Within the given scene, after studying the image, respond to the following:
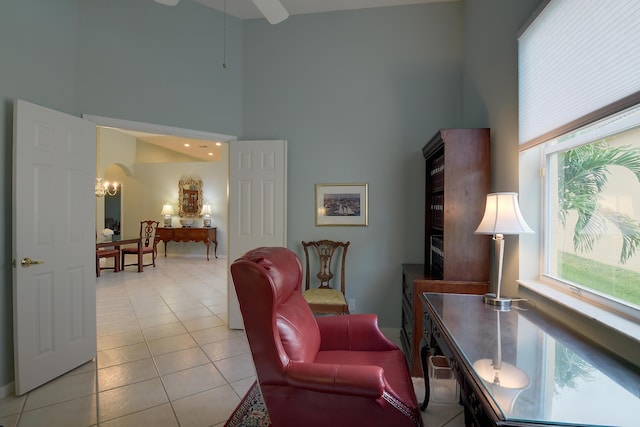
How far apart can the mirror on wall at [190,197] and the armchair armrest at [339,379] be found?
26.2 ft

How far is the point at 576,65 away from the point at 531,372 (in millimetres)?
1484

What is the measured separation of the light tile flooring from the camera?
2035mm

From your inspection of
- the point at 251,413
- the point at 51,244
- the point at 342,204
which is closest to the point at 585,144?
the point at 342,204

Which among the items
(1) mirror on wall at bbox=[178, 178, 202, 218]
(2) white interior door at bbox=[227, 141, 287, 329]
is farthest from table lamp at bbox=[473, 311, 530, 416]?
(1) mirror on wall at bbox=[178, 178, 202, 218]

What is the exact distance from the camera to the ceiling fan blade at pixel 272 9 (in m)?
2.10

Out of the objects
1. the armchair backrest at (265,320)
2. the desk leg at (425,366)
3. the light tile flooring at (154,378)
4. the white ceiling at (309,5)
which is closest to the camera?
the armchair backrest at (265,320)

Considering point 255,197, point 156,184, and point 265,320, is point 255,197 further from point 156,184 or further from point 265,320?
point 156,184

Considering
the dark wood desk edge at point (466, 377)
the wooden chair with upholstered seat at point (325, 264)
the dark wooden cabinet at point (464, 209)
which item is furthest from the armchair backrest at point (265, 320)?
the wooden chair with upholstered seat at point (325, 264)

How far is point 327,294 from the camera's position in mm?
3162

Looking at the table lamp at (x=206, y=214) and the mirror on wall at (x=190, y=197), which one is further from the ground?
the mirror on wall at (x=190, y=197)

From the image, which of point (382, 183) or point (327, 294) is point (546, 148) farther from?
point (327, 294)

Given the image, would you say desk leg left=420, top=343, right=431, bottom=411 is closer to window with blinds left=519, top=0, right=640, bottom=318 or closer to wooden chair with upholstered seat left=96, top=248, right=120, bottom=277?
window with blinds left=519, top=0, right=640, bottom=318

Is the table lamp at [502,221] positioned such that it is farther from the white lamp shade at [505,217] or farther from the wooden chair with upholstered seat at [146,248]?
the wooden chair with upholstered seat at [146,248]

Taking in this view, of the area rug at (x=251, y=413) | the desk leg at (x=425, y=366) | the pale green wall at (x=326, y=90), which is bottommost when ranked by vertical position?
the area rug at (x=251, y=413)
